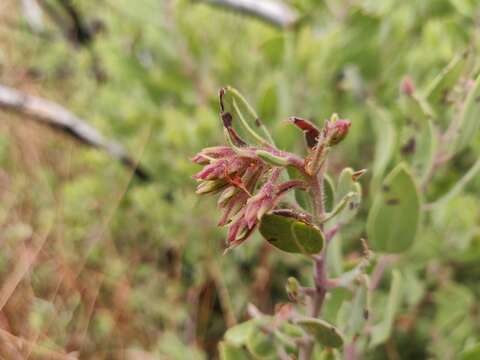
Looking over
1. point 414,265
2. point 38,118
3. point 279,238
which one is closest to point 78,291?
point 38,118

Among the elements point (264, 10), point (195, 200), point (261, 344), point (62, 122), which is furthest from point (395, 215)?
point (62, 122)

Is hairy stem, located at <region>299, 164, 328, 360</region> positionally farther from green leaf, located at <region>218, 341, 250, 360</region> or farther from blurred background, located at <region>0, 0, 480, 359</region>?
blurred background, located at <region>0, 0, 480, 359</region>

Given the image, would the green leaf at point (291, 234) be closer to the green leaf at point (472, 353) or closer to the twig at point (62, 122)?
the green leaf at point (472, 353)

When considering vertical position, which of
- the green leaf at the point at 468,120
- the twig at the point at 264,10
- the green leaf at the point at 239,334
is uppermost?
the twig at the point at 264,10

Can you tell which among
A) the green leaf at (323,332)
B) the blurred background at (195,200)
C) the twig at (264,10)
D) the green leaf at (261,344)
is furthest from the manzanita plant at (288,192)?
the twig at (264,10)

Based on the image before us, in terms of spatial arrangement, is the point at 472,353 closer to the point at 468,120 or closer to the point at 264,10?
the point at 468,120

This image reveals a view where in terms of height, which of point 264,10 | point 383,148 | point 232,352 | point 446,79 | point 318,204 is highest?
point 264,10
